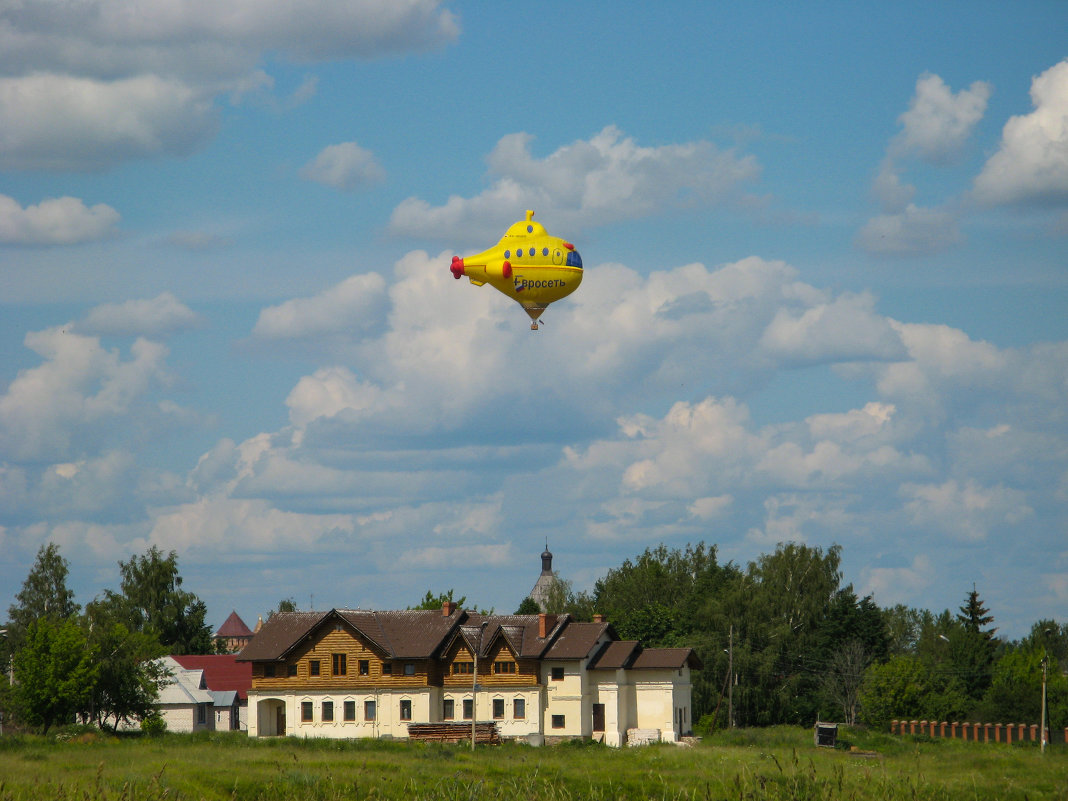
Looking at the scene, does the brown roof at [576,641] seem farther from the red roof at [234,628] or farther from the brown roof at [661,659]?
the red roof at [234,628]

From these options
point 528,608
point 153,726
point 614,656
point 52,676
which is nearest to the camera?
point 52,676

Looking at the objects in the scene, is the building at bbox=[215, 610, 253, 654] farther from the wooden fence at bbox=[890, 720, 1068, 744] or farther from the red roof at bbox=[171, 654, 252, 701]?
the wooden fence at bbox=[890, 720, 1068, 744]

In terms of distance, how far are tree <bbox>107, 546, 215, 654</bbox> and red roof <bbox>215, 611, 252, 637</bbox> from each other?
51.6 m

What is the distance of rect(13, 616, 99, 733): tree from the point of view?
177ft

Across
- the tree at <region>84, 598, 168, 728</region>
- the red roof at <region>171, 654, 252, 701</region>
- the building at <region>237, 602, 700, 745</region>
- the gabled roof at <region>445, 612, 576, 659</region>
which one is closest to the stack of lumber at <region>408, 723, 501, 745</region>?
the building at <region>237, 602, 700, 745</region>

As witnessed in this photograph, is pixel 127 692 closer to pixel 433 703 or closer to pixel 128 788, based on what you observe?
pixel 433 703

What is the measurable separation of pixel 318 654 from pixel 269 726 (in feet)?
15.2

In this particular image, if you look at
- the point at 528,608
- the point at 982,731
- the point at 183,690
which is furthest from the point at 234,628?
the point at 982,731

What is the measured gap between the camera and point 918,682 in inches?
2889

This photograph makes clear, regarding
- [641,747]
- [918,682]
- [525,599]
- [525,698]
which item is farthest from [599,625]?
[525,599]

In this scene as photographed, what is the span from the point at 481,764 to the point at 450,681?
18.5 m

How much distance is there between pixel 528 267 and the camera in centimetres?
4238

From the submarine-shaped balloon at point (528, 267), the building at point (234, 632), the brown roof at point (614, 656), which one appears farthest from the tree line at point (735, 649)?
the building at point (234, 632)

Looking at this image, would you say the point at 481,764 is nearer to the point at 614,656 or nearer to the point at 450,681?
the point at 450,681
